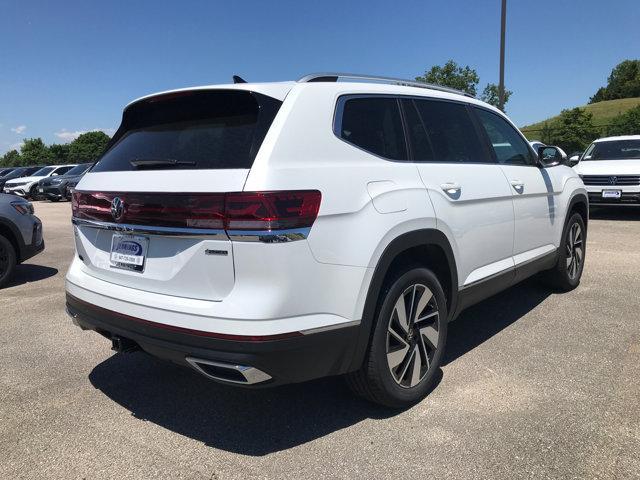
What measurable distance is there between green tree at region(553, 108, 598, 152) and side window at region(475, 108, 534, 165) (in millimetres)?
31948

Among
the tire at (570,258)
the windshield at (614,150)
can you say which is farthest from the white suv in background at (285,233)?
the windshield at (614,150)

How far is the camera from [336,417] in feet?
10.1

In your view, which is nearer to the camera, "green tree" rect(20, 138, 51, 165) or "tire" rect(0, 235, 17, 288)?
"tire" rect(0, 235, 17, 288)

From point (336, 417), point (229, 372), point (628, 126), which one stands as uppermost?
point (628, 126)

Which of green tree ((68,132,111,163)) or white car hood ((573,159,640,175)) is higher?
green tree ((68,132,111,163))

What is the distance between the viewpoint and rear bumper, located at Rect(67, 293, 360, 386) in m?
2.36

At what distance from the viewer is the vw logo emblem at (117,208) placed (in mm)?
2771

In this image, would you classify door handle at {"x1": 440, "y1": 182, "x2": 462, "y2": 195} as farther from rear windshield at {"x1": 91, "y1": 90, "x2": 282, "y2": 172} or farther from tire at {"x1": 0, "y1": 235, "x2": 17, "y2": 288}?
tire at {"x1": 0, "y1": 235, "x2": 17, "y2": 288}

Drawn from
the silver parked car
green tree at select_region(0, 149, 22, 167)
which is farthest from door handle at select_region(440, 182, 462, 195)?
green tree at select_region(0, 149, 22, 167)

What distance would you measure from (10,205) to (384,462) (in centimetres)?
617

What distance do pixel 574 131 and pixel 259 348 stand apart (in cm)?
3705

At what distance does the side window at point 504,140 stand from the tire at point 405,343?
5.19 feet

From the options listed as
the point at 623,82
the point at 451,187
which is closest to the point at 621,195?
the point at 451,187

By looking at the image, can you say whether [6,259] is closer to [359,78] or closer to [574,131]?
[359,78]
